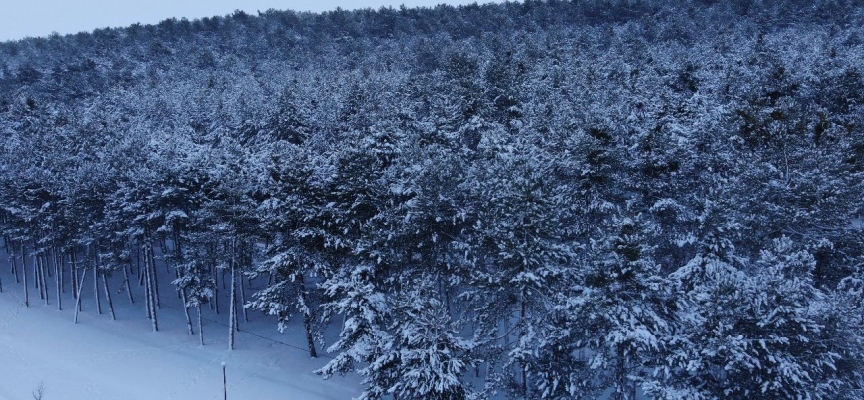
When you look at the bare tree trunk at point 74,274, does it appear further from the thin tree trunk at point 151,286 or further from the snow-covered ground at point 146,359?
the thin tree trunk at point 151,286

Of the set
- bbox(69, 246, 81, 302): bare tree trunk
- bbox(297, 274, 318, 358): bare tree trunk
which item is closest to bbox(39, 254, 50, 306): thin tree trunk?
bbox(69, 246, 81, 302): bare tree trunk

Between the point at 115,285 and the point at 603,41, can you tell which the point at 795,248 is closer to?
the point at 115,285

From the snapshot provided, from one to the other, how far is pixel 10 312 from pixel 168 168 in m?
21.7

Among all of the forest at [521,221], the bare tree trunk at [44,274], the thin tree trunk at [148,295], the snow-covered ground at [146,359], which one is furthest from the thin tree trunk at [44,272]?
the thin tree trunk at [148,295]

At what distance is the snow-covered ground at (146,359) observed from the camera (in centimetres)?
2869

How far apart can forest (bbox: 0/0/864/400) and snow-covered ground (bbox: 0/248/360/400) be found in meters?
1.78

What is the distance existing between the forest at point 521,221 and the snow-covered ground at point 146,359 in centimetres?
178

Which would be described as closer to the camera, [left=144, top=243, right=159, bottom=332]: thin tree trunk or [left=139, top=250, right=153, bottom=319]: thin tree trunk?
[left=144, top=243, right=159, bottom=332]: thin tree trunk

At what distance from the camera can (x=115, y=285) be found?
43469mm

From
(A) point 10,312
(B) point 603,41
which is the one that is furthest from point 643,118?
(B) point 603,41

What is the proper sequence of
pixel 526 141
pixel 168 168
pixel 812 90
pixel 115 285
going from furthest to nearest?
pixel 115 285 → pixel 812 90 → pixel 168 168 → pixel 526 141

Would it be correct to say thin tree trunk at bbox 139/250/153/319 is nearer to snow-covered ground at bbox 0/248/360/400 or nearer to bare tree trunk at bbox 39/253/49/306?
snow-covered ground at bbox 0/248/360/400

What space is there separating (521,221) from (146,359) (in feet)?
83.2

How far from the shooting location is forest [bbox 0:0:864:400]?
653 inches
